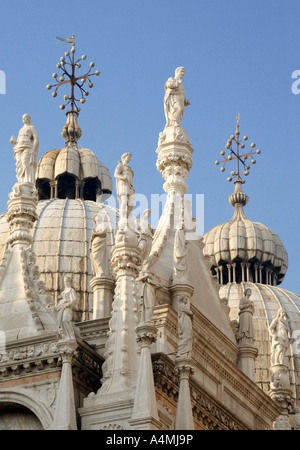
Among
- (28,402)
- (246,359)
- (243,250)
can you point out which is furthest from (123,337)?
(243,250)

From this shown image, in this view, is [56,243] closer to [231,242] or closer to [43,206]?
[43,206]

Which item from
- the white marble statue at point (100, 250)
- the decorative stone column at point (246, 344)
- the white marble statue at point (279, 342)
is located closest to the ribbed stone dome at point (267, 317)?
the white marble statue at point (279, 342)

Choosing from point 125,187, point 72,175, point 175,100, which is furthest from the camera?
point 72,175

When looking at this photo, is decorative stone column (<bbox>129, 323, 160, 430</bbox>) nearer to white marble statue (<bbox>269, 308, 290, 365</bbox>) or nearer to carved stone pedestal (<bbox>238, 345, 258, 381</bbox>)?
carved stone pedestal (<bbox>238, 345, 258, 381</bbox>)

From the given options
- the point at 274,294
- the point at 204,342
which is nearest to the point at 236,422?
the point at 204,342

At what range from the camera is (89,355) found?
4259 cm

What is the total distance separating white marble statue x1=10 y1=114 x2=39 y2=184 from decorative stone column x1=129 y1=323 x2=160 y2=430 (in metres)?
8.51

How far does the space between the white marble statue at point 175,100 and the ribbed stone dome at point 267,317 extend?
72.8 feet

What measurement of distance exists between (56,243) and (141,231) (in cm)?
1557

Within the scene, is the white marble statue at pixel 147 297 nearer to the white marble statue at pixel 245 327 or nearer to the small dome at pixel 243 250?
the white marble statue at pixel 245 327

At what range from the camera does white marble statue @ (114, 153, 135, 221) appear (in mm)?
44578

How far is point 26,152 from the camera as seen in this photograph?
155 feet

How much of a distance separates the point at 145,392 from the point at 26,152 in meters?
10.9

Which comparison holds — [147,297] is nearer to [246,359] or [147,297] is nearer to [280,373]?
[246,359]
